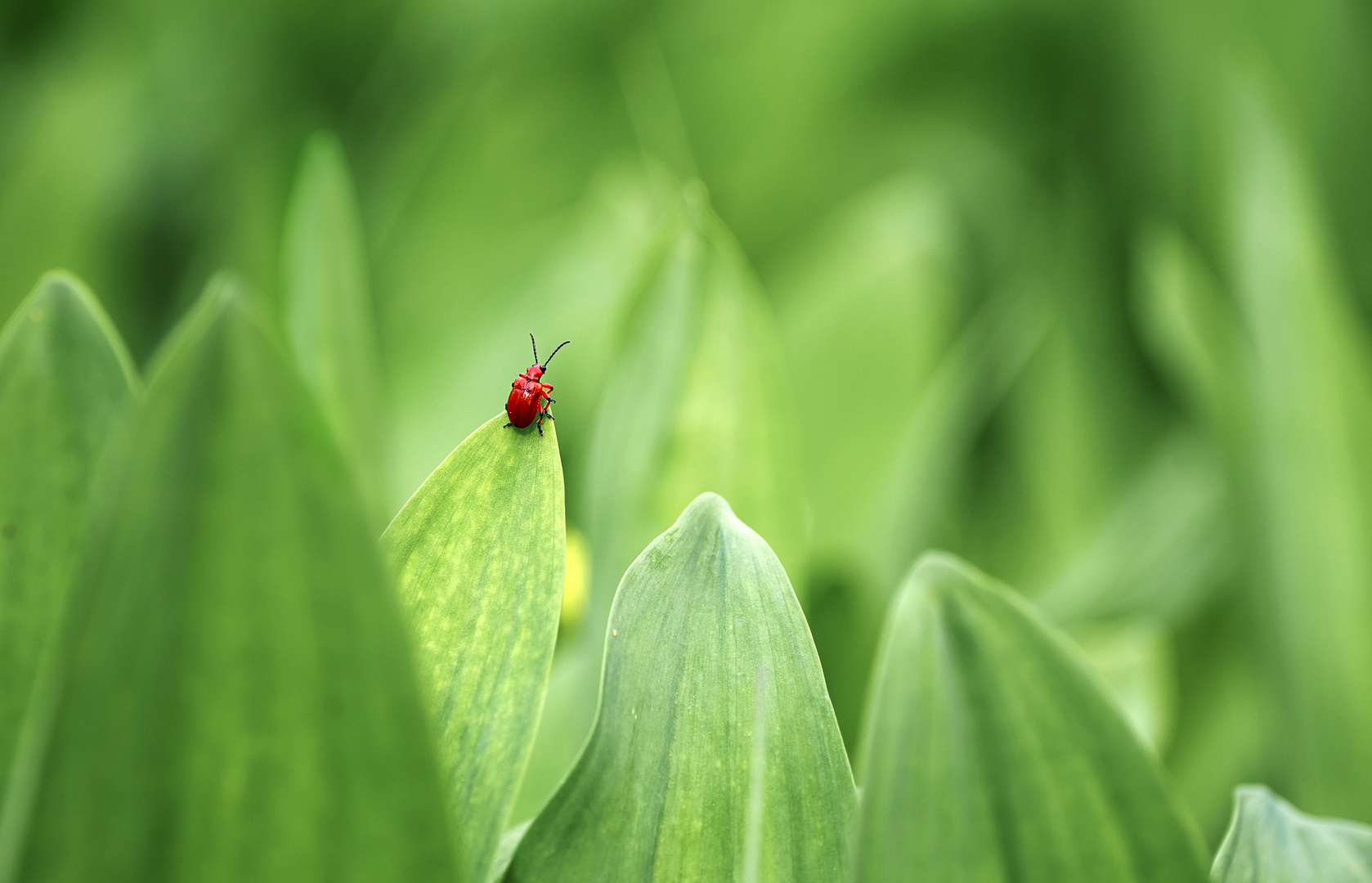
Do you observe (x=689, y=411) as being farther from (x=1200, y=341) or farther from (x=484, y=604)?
(x=1200, y=341)

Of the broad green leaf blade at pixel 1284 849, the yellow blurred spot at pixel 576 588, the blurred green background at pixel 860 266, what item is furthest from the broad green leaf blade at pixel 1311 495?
the yellow blurred spot at pixel 576 588

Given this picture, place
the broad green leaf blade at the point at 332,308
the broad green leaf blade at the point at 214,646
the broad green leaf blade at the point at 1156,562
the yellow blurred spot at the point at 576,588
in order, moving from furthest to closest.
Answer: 1. the broad green leaf blade at the point at 1156,562
2. the yellow blurred spot at the point at 576,588
3. the broad green leaf blade at the point at 332,308
4. the broad green leaf blade at the point at 214,646

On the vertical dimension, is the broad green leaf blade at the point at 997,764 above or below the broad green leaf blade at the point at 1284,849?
above

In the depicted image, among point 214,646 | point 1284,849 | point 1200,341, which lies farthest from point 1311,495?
point 214,646

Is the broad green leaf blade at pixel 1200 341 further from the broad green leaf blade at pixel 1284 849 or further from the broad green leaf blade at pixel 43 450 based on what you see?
the broad green leaf blade at pixel 43 450

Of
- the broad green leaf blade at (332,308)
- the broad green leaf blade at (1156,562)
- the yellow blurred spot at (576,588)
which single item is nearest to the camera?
the broad green leaf blade at (332,308)

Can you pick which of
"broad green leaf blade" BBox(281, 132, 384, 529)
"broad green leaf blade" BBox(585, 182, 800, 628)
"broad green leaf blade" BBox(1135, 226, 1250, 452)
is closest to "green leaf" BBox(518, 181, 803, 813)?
"broad green leaf blade" BBox(585, 182, 800, 628)

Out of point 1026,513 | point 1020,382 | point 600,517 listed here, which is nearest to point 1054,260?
point 1020,382

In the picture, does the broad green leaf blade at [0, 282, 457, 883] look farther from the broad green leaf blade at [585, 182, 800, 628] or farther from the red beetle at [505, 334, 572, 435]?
the broad green leaf blade at [585, 182, 800, 628]
